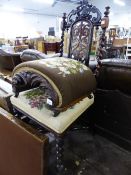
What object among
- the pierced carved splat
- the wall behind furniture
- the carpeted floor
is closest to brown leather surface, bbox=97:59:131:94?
the pierced carved splat

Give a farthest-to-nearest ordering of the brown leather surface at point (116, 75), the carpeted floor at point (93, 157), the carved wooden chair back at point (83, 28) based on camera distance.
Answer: the carved wooden chair back at point (83, 28)
the carpeted floor at point (93, 157)
the brown leather surface at point (116, 75)

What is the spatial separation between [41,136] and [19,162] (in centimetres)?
29

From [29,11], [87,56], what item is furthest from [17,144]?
[29,11]

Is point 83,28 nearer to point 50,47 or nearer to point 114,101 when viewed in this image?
point 114,101

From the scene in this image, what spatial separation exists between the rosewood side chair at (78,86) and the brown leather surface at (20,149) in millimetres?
107

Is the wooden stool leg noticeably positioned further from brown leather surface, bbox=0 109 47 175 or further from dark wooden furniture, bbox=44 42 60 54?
dark wooden furniture, bbox=44 42 60 54

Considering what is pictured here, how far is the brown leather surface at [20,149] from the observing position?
0.88 m

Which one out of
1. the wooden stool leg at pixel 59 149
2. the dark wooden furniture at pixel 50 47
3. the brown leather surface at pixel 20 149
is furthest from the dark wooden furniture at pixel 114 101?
the dark wooden furniture at pixel 50 47

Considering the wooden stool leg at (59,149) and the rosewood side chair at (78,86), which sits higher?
the rosewood side chair at (78,86)

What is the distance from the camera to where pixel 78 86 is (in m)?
1.03

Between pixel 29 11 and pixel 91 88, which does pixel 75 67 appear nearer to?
pixel 91 88

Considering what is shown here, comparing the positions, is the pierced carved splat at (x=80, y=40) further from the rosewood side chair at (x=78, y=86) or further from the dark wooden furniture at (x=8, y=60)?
the dark wooden furniture at (x=8, y=60)

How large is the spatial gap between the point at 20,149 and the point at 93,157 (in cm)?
74

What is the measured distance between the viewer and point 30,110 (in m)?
1.04
